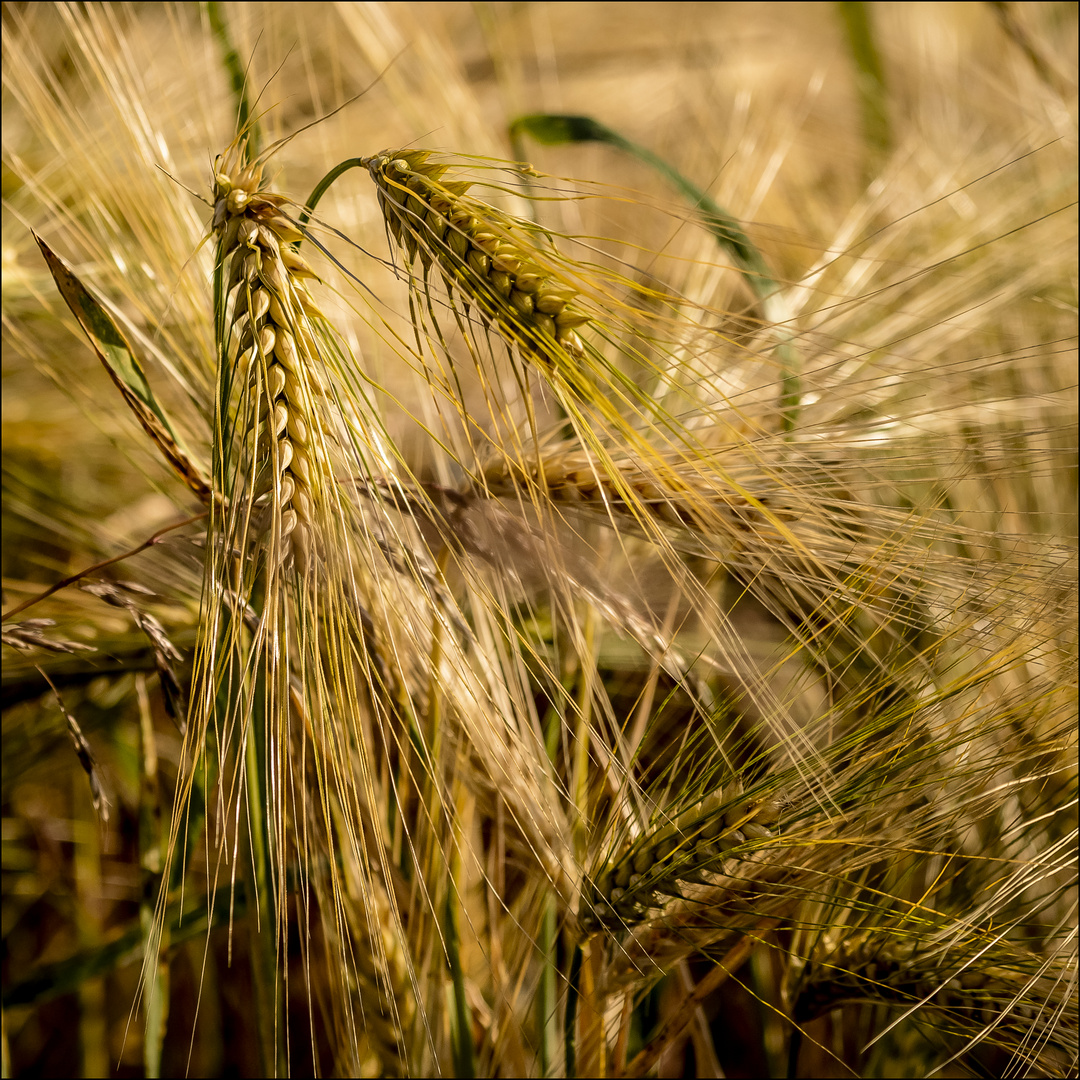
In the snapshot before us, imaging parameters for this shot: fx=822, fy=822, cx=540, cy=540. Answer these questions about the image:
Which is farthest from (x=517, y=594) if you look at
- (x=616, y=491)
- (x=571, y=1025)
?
(x=571, y=1025)

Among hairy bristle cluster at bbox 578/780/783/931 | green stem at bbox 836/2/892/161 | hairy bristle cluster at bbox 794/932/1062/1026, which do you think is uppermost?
green stem at bbox 836/2/892/161

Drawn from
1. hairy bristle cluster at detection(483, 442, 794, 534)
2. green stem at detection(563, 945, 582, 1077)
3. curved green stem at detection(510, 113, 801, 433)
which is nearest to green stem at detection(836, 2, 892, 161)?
curved green stem at detection(510, 113, 801, 433)

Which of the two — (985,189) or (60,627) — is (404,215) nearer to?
(60,627)

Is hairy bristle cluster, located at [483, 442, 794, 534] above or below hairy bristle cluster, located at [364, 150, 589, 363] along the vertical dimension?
below

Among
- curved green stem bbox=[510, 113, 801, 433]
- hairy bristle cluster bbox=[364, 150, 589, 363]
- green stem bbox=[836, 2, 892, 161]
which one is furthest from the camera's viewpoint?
green stem bbox=[836, 2, 892, 161]

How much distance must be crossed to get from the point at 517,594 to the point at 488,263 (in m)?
0.14

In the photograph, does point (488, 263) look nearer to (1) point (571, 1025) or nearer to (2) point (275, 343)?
(2) point (275, 343)

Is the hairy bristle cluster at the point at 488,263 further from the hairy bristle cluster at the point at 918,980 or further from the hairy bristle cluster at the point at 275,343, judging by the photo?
the hairy bristle cluster at the point at 918,980

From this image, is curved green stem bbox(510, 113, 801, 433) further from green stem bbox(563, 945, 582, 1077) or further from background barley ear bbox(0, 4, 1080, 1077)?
green stem bbox(563, 945, 582, 1077)

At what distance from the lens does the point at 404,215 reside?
27cm

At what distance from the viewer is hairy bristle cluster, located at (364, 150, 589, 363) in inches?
10.2

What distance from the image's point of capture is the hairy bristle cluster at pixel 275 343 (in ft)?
0.85

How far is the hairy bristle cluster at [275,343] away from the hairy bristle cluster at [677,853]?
6.5 inches

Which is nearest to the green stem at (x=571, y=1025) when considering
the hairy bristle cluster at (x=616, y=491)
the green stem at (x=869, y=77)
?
the hairy bristle cluster at (x=616, y=491)
